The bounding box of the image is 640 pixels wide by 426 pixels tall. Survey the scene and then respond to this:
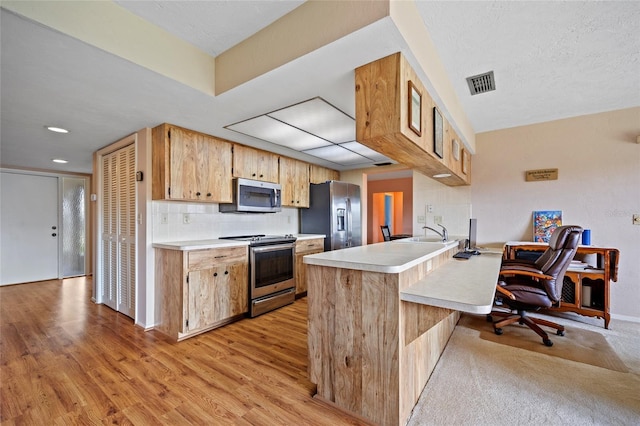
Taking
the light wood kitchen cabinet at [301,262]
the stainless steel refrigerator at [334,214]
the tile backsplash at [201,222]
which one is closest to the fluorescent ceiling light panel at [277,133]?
the stainless steel refrigerator at [334,214]

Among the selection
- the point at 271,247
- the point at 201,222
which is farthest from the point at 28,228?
the point at 271,247

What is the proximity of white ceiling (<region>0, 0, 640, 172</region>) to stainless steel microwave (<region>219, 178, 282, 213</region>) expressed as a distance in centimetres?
76

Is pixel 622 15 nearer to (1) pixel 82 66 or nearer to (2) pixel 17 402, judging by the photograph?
(1) pixel 82 66

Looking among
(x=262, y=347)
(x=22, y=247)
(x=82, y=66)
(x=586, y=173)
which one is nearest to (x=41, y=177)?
(x=22, y=247)

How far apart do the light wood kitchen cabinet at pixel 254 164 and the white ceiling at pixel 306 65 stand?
0.56m

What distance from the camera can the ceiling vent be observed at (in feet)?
Answer: 7.73

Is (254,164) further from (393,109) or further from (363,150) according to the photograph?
(393,109)

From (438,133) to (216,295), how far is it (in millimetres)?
2568

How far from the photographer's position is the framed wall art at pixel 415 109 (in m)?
1.64

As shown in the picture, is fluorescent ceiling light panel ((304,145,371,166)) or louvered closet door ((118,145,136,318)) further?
fluorescent ceiling light panel ((304,145,371,166))

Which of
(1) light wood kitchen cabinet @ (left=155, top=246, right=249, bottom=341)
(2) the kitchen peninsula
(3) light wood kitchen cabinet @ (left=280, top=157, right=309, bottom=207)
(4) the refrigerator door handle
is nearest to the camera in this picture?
(2) the kitchen peninsula

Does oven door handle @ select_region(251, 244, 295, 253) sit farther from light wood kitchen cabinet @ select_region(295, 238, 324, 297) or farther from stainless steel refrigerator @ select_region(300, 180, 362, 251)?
stainless steel refrigerator @ select_region(300, 180, 362, 251)

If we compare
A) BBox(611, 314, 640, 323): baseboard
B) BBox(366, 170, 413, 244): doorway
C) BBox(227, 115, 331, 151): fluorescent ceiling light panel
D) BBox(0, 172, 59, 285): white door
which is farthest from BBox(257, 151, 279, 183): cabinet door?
BBox(366, 170, 413, 244): doorway

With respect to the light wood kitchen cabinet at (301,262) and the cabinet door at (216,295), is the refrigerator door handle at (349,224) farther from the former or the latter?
the cabinet door at (216,295)
